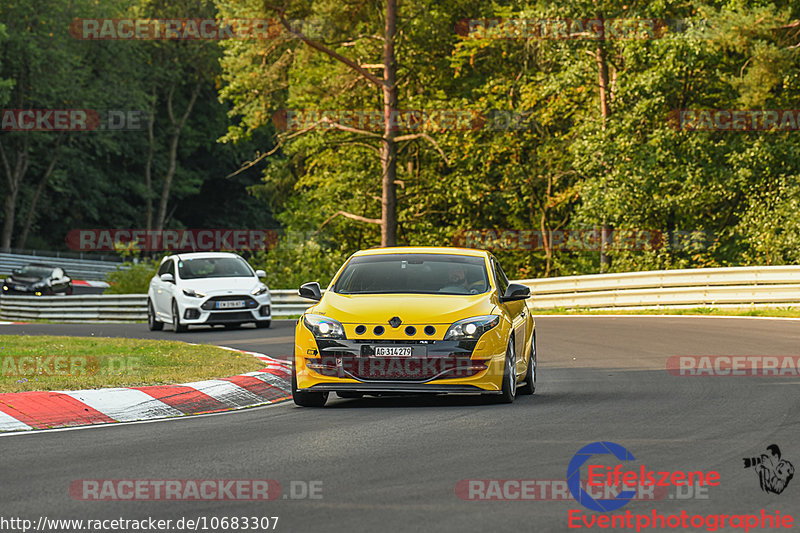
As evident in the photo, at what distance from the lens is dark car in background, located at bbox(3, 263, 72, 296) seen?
49.8 meters

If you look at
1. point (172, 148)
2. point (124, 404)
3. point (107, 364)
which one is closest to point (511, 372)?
point (124, 404)

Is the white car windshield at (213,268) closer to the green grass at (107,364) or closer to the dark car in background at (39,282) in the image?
the green grass at (107,364)

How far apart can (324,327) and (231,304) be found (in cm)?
1461

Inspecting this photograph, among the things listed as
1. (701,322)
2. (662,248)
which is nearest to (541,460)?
(701,322)

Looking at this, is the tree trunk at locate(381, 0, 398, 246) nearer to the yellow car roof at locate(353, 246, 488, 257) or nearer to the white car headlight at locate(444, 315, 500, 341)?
the yellow car roof at locate(353, 246, 488, 257)

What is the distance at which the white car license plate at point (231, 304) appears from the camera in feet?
83.5

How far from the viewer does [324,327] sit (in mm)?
11188
